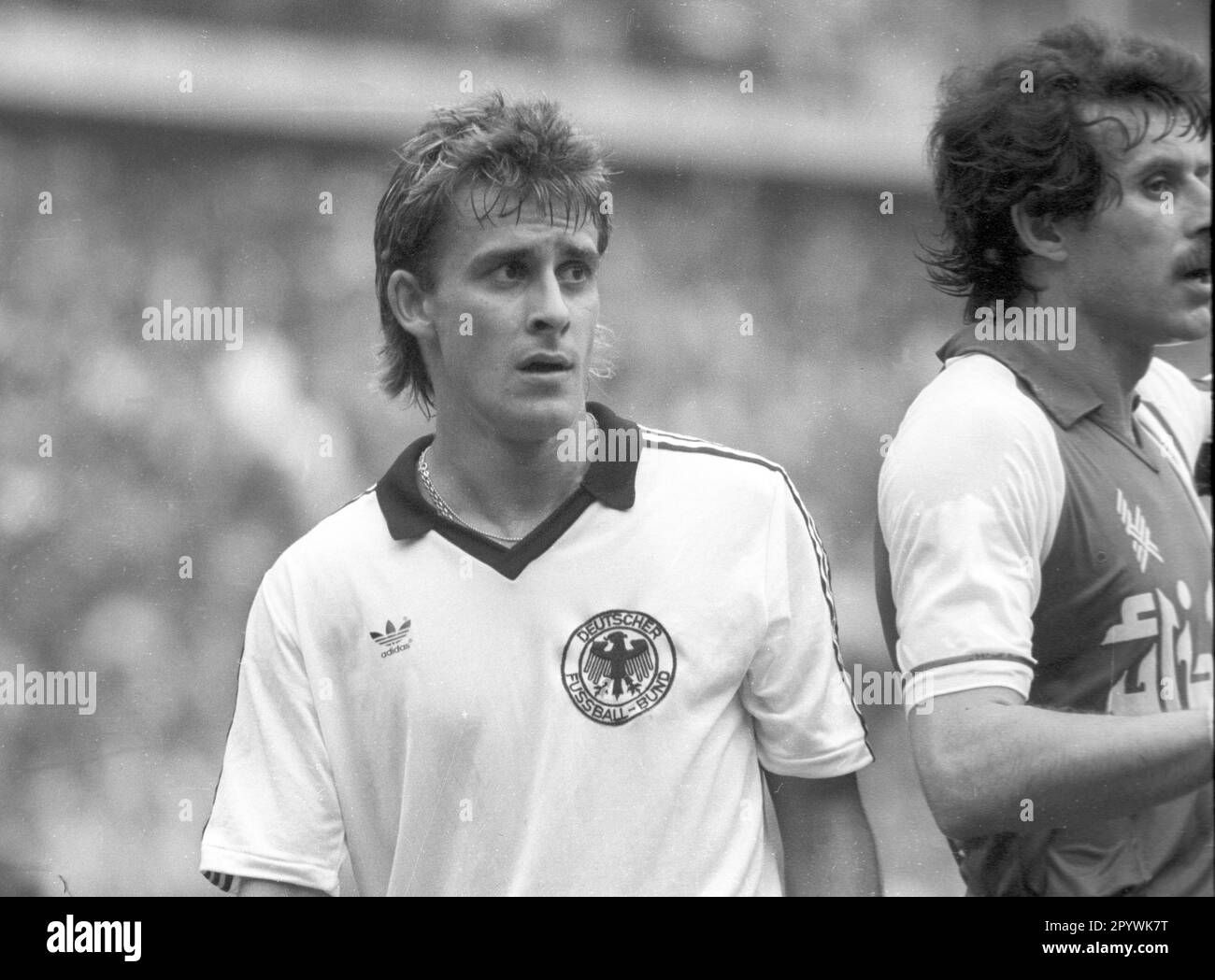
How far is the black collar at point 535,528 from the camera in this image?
263cm

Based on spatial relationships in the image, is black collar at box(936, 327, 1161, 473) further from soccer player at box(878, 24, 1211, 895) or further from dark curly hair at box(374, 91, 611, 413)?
dark curly hair at box(374, 91, 611, 413)

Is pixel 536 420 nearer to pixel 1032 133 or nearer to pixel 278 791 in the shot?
pixel 278 791

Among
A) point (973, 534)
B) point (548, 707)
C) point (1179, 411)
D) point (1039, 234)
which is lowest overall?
point (548, 707)

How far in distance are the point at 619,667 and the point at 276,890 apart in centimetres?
66

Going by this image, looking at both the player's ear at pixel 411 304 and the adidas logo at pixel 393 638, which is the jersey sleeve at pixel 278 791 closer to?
the adidas logo at pixel 393 638

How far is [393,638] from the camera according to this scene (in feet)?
8.55

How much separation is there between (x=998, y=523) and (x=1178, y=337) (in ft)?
1.56

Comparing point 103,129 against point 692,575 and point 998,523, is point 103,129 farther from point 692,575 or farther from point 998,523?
point 998,523

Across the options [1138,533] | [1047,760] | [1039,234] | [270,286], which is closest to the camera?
[1047,760]

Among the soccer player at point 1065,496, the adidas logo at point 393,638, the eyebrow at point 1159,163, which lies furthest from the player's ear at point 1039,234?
the adidas logo at point 393,638

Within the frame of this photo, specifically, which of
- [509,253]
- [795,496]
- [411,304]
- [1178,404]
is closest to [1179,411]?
[1178,404]

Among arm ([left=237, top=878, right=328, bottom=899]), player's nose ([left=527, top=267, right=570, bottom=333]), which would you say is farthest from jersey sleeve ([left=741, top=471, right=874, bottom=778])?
arm ([left=237, top=878, right=328, bottom=899])

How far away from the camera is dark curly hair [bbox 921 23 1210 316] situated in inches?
104
